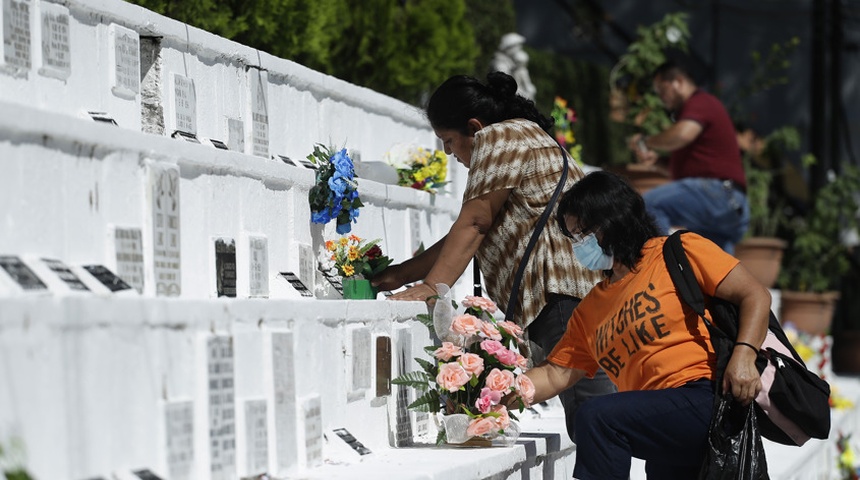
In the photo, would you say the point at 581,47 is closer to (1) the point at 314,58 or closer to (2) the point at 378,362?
(1) the point at 314,58

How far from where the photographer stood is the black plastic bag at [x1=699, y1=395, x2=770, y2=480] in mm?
3910

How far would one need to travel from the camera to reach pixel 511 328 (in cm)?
441

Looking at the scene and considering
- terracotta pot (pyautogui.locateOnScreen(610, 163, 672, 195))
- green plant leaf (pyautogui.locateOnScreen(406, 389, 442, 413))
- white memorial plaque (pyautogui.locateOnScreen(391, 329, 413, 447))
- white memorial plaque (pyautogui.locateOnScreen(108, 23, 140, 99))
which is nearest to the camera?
white memorial plaque (pyautogui.locateOnScreen(108, 23, 140, 99))

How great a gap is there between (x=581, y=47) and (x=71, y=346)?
1189cm

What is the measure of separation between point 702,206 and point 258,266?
12.6 ft

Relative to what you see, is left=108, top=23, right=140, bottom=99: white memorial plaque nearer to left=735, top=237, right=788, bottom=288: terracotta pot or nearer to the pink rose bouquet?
the pink rose bouquet

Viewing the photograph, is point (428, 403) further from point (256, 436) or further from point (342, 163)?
point (256, 436)

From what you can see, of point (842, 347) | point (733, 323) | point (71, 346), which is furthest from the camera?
point (842, 347)

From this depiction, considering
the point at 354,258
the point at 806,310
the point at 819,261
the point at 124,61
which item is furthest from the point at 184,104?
the point at 819,261

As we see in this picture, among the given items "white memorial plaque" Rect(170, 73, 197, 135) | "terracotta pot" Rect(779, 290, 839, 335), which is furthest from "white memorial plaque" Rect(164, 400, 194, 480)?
"terracotta pot" Rect(779, 290, 839, 335)

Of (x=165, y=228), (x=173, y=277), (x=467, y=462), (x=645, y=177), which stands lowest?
(x=467, y=462)

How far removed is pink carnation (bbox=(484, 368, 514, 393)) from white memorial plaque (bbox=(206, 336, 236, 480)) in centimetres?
103

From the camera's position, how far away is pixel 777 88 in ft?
49.9

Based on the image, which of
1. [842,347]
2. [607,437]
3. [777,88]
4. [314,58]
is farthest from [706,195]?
[777,88]
